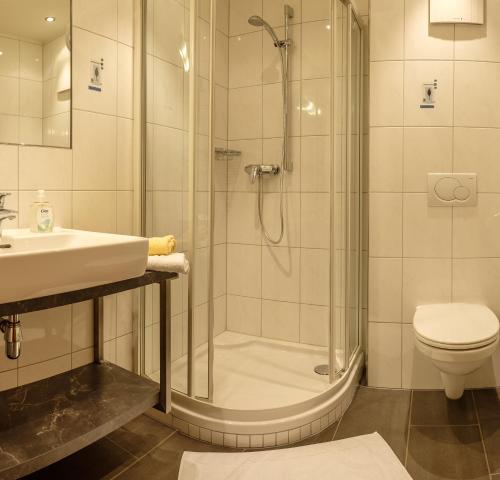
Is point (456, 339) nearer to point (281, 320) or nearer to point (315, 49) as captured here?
point (281, 320)

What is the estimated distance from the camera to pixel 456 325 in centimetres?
198

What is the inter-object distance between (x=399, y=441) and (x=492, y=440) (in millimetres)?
399

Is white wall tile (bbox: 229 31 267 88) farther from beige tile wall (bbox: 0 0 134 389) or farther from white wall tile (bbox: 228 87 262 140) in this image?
beige tile wall (bbox: 0 0 134 389)

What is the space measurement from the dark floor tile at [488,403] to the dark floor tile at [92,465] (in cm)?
164

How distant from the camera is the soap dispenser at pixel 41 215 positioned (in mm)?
1561

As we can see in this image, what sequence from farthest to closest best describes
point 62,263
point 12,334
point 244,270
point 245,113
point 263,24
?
point 244,270, point 245,113, point 263,24, point 12,334, point 62,263

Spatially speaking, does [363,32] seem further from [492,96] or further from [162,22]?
[162,22]

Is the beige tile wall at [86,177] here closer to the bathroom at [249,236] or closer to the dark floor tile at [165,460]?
the bathroom at [249,236]

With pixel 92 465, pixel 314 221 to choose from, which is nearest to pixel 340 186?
pixel 314 221

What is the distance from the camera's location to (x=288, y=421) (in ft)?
6.03

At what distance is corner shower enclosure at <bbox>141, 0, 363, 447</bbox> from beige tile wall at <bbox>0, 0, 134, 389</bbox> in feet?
0.34

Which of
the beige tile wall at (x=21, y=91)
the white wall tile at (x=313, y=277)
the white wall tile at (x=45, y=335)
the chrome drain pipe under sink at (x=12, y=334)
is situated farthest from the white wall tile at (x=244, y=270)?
the chrome drain pipe under sink at (x=12, y=334)

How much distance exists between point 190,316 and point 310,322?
3.62 ft

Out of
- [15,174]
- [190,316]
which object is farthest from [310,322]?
[15,174]
